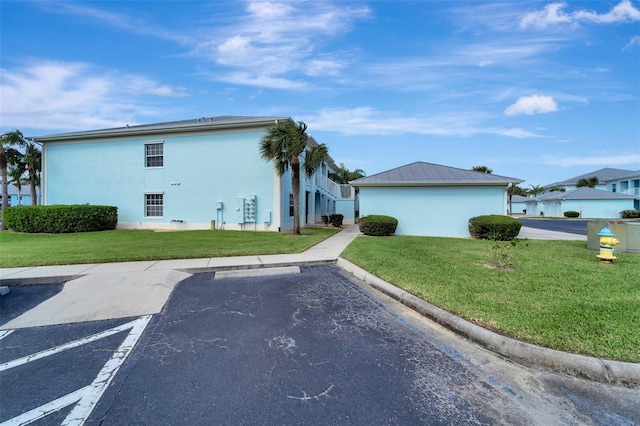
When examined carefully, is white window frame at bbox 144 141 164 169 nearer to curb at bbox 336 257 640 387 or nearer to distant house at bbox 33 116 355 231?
distant house at bbox 33 116 355 231

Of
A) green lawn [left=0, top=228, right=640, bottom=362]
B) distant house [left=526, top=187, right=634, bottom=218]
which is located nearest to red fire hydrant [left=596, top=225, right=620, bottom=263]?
green lawn [left=0, top=228, right=640, bottom=362]

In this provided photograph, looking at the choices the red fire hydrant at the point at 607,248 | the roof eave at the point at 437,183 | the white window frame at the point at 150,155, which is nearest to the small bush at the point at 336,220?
the roof eave at the point at 437,183

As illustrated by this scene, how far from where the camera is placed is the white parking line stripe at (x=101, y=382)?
2.27 m

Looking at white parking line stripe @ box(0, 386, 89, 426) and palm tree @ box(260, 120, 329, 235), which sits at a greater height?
palm tree @ box(260, 120, 329, 235)

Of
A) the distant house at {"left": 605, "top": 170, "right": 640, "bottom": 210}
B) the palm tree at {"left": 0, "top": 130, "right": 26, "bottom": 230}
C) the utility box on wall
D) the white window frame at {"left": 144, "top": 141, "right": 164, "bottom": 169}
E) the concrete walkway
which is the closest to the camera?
the concrete walkway

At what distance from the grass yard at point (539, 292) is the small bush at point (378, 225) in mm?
5503

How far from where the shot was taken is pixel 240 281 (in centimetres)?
639

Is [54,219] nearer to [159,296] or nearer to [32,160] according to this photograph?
[32,160]

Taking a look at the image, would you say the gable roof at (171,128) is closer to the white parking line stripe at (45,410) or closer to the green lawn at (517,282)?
the green lawn at (517,282)

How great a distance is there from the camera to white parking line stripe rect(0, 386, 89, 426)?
223 centimetres

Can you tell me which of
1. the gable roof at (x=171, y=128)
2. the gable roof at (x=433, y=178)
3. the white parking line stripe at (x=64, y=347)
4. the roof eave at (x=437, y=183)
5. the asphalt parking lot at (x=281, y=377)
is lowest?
the white parking line stripe at (x=64, y=347)

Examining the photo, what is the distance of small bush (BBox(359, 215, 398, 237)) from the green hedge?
15338 mm

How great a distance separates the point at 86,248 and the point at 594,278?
1466 cm

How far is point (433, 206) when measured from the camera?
15453mm
